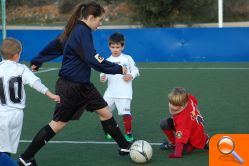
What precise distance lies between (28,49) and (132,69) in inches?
505

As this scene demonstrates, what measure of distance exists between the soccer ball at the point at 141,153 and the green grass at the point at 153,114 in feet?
0.31

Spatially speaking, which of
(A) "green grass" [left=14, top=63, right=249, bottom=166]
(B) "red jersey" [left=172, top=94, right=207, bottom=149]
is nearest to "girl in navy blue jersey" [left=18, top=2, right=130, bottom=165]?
(A) "green grass" [left=14, top=63, right=249, bottom=166]

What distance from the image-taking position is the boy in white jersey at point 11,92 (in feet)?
17.2

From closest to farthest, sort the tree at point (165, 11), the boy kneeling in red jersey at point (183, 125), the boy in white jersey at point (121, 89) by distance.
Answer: the boy kneeling in red jersey at point (183, 125) < the boy in white jersey at point (121, 89) < the tree at point (165, 11)

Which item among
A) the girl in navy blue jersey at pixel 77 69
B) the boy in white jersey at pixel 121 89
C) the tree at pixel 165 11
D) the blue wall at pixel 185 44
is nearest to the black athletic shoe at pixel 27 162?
the girl in navy blue jersey at pixel 77 69

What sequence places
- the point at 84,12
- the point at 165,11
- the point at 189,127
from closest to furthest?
1. the point at 84,12
2. the point at 189,127
3. the point at 165,11

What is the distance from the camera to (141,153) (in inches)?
242

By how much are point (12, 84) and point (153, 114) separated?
4.36 metres

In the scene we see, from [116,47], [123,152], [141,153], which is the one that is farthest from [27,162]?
[116,47]

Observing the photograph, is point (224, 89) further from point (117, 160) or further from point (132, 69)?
point (117, 160)

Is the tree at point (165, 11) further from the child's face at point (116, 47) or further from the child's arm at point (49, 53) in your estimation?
the child's arm at point (49, 53)

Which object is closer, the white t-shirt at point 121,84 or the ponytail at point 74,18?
the ponytail at point 74,18

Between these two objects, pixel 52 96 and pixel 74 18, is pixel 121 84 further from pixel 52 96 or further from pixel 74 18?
pixel 52 96

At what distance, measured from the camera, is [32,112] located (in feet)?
32.0
